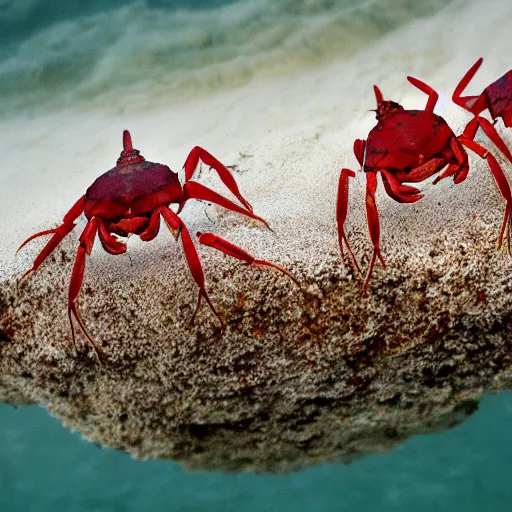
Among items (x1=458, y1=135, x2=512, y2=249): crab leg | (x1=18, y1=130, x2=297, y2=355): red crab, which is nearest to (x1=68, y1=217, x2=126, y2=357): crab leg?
(x1=18, y1=130, x2=297, y2=355): red crab

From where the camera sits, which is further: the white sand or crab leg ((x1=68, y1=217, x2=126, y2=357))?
the white sand

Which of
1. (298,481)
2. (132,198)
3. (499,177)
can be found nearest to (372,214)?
(499,177)

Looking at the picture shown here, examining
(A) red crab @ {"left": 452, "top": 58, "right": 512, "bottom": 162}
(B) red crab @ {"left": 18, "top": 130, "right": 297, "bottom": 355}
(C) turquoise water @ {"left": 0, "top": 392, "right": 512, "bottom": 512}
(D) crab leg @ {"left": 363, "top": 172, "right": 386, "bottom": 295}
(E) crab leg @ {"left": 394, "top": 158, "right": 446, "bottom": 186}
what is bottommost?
(C) turquoise water @ {"left": 0, "top": 392, "right": 512, "bottom": 512}

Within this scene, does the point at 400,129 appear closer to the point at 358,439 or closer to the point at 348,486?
the point at 358,439

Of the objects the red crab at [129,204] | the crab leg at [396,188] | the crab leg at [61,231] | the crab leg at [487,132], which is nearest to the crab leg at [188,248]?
the red crab at [129,204]

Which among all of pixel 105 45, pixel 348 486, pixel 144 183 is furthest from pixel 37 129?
pixel 348 486

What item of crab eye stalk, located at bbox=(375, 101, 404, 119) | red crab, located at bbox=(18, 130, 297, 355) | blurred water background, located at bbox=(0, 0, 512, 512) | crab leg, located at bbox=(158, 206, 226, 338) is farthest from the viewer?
blurred water background, located at bbox=(0, 0, 512, 512)

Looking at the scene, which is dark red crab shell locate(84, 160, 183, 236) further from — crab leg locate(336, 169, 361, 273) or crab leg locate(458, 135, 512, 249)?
crab leg locate(458, 135, 512, 249)
